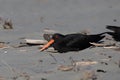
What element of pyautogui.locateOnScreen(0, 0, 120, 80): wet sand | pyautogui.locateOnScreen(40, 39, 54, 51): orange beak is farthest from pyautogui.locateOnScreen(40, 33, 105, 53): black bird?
pyautogui.locateOnScreen(0, 0, 120, 80): wet sand

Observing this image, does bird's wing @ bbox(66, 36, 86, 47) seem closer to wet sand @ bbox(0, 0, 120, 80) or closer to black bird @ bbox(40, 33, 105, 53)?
black bird @ bbox(40, 33, 105, 53)

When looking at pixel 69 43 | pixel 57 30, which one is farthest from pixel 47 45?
pixel 57 30

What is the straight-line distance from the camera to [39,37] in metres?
10.5

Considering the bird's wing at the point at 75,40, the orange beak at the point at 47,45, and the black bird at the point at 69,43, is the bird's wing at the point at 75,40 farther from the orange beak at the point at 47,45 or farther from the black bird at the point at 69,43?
the orange beak at the point at 47,45

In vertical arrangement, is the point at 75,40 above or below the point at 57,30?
above

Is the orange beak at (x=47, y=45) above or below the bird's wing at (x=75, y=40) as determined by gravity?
below

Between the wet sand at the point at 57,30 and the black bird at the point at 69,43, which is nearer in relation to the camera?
the wet sand at the point at 57,30

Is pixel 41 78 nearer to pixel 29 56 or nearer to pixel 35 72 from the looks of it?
pixel 35 72

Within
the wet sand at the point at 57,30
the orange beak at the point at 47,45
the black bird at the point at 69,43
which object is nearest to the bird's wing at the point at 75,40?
the black bird at the point at 69,43

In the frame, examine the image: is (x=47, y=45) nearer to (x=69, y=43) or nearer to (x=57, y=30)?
(x=69, y=43)

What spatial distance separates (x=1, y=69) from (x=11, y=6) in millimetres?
7982

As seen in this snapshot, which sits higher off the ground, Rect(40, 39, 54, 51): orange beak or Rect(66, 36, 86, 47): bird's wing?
Rect(66, 36, 86, 47): bird's wing

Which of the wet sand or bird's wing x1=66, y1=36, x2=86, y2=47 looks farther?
bird's wing x1=66, y1=36, x2=86, y2=47

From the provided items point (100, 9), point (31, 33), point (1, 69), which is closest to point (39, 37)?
point (31, 33)
